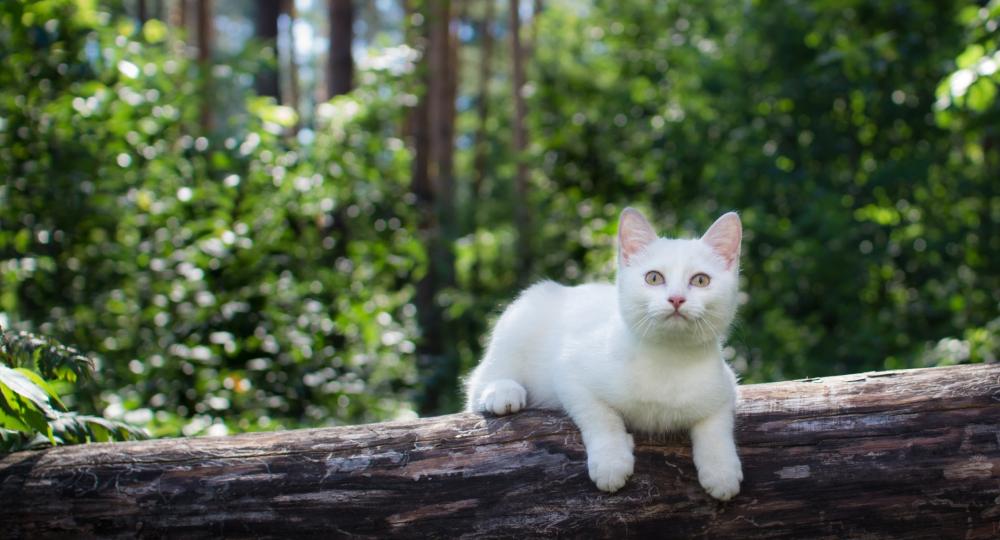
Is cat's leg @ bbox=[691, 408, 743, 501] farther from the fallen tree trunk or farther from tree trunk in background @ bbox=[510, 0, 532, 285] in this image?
tree trunk in background @ bbox=[510, 0, 532, 285]

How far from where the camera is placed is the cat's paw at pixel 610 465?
2.31 m

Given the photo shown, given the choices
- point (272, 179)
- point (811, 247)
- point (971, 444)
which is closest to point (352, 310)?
point (272, 179)

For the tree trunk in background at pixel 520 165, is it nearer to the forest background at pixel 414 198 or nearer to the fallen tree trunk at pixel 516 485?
the forest background at pixel 414 198

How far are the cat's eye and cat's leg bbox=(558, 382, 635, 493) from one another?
45cm

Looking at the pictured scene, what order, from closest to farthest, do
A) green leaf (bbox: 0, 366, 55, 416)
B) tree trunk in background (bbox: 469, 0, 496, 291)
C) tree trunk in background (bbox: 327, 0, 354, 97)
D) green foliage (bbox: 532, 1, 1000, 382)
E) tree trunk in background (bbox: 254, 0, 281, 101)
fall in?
1. green leaf (bbox: 0, 366, 55, 416)
2. green foliage (bbox: 532, 1, 1000, 382)
3. tree trunk in background (bbox: 327, 0, 354, 97)
4. tree trunk in background (bbox: 254, 0, 281, 101)
5. tree trunk in background (bbox: 469, 0, 496, 291)

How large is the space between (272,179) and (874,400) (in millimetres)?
3409

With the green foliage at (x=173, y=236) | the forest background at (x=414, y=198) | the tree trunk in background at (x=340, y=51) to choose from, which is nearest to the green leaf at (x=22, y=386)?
the forest background at (x=414, y=198)

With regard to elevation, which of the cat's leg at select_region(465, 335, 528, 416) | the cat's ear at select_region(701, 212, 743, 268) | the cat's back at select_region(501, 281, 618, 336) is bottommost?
the cat's leg at select_region(465, 335, 528, 416)

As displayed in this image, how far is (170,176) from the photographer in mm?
4734

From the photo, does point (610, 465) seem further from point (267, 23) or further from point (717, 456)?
point (267, 23)

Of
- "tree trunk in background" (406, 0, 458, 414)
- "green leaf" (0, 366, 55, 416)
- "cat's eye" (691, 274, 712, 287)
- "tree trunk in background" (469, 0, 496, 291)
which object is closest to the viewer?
"green leaf" (0, 366, 55, 416)

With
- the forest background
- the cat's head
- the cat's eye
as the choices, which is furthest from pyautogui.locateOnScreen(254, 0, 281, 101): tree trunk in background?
the cat's eye

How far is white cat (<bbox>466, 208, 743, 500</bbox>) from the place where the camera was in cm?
236

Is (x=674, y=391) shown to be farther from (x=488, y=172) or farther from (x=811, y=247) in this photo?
(x=488, y=172)
